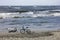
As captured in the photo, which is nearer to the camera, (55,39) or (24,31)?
(55,39)

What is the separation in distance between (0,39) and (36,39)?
2.23 meters

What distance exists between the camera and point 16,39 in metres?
10.9

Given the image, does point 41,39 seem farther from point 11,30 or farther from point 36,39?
point 11,30

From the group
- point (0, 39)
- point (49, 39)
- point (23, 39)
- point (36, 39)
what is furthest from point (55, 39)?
point (0, 39)

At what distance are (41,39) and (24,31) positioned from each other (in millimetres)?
3264

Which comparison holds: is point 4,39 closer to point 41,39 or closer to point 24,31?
point 41,39

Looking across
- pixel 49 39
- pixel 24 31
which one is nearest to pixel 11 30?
pixel 24 31

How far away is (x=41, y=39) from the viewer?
11.0 metres

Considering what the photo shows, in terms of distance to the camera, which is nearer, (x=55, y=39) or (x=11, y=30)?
(x=55, y=39)

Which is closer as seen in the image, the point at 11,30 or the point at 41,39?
the point at 41,39

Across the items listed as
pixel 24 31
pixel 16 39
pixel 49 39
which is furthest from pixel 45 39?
pixel 24 31

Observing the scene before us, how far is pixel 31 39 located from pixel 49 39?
1.11m

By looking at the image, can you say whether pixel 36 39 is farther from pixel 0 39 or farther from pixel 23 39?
pixel 0 39

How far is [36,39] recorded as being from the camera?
11.0 m
